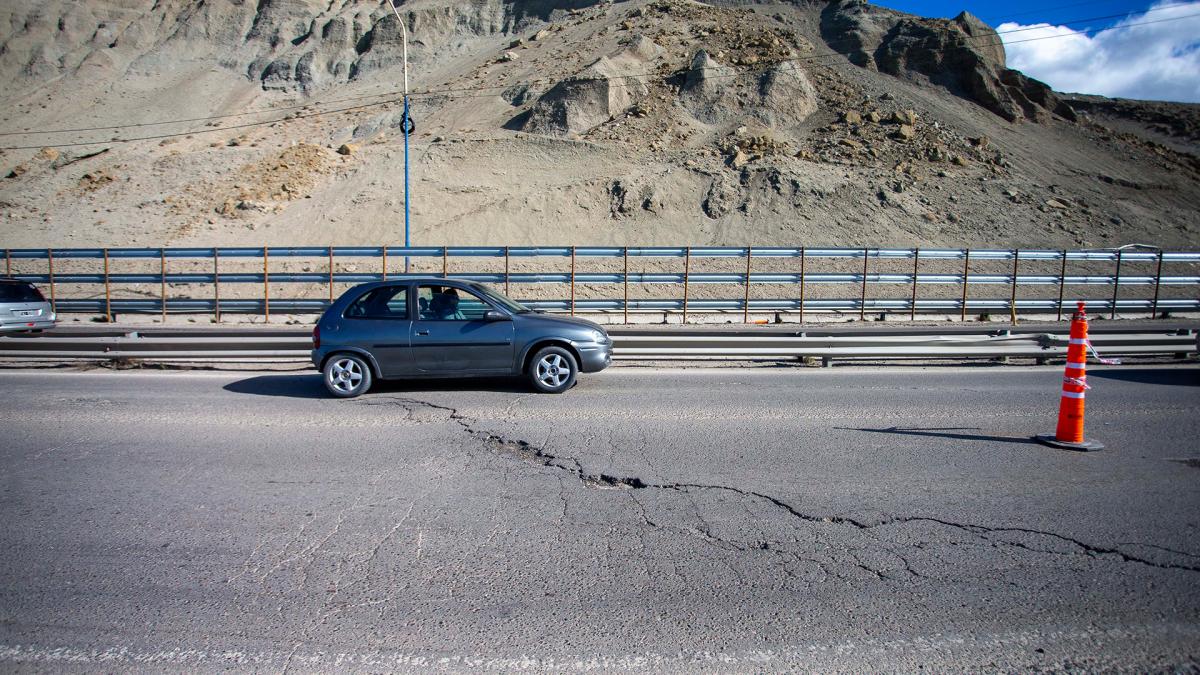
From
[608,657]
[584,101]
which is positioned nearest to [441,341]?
[608,657]

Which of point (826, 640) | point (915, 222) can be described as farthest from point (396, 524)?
point (915, 222)

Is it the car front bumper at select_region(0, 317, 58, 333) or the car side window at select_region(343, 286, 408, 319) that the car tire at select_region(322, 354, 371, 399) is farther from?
the car front bumper at select_region(0, 317, 58, 333)

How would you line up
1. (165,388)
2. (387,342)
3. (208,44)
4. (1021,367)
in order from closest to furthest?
(387,342)
(165,388)
(1021,367)
(208,44)

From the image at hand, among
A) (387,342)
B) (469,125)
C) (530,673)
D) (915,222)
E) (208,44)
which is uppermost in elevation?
(208,44)

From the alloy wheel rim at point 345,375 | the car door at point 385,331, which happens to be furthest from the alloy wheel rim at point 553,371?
the alloy wheel rim at point 345,375

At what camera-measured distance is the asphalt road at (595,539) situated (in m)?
3.27

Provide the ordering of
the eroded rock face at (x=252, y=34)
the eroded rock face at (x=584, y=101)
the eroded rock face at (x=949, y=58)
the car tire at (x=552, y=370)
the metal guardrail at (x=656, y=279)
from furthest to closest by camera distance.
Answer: the eroded rock face at (x=252, y=34) < the eroded rock face at (x=949, y=58) < the eroded rock face at (x=584, y=101) < the metal guardrail at (x=656, y=279) < the car tire at (x=552, y=370)

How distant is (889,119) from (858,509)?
40.6 meters

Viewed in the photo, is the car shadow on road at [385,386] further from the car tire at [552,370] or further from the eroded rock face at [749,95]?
the eroded rock face at [749,95]

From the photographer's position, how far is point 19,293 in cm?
1385

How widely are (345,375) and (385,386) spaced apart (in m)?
0.70

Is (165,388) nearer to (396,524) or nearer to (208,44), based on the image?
(396,524)

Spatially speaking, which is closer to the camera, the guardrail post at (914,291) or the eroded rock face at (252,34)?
the guardrail post at (914,291)

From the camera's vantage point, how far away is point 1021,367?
37.2 ft
